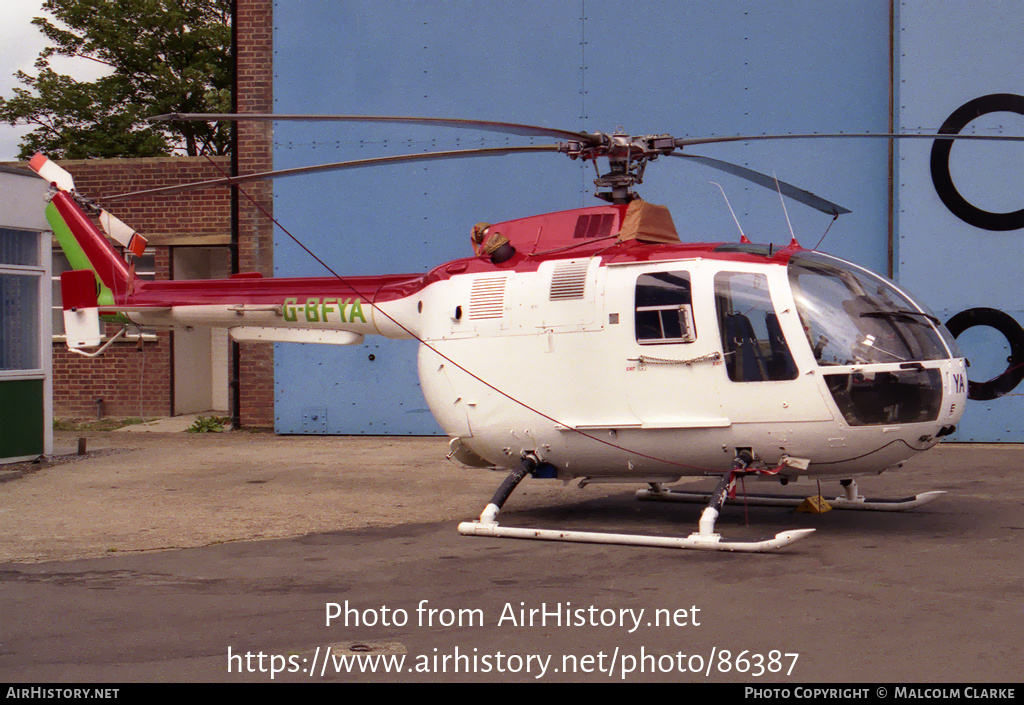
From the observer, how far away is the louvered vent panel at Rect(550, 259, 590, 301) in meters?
8.30

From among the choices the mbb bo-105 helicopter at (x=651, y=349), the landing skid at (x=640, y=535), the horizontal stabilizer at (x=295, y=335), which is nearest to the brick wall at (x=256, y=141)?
the horizontal stabilizer at (x=295, y=335)

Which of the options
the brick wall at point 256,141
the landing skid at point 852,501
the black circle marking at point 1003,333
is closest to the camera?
the landing skid at point 852,501

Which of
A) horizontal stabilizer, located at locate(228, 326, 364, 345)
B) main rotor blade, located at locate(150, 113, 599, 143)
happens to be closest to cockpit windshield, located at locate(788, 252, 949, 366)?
main rotor blade, located at locate(150, 113, 599, 143)

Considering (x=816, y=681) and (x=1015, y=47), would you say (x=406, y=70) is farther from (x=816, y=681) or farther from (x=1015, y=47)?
(x=816, y=681)

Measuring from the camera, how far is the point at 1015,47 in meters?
13.5

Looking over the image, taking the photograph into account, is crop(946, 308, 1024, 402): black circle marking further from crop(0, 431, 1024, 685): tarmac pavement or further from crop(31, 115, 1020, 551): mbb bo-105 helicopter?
crop(31, 115, 1020, 551): mbb bo-105 helicopter

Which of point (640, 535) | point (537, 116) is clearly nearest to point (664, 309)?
point (640, 535)

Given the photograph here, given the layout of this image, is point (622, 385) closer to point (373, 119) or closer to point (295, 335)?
point (373, 119)

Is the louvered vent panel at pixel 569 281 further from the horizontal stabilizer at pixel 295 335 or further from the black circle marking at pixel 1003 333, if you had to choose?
the black circle marking at pixel 1003 333

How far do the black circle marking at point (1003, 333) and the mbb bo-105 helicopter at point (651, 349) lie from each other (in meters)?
5.44

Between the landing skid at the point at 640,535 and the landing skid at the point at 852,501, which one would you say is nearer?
the landing skid at the point at 640,535

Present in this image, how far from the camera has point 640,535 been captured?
759cm

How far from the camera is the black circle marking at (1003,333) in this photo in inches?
526

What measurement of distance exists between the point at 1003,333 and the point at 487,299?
→ 26.8 feet
